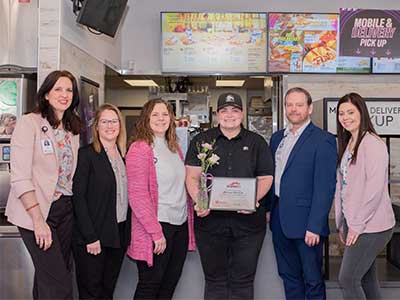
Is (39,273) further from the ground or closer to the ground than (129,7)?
closer to the ground

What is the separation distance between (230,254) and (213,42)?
2.67 m

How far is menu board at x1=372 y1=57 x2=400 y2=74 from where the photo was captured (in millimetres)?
4680

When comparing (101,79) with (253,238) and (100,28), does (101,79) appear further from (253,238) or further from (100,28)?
(253,238)

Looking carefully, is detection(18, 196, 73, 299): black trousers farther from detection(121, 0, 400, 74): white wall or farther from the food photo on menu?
the food photo on menu

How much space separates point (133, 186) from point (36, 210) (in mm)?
536

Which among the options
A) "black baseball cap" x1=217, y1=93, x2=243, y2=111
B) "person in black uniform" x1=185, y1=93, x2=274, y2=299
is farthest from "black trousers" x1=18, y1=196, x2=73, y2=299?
"black baseball cap" x1=217, y1=93, x2=243, y2=111

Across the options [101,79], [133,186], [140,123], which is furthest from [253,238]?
[101,79]

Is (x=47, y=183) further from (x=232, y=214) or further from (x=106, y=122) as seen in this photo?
(x=232, y=214)

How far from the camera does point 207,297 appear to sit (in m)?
2.69

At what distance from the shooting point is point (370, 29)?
4.61m

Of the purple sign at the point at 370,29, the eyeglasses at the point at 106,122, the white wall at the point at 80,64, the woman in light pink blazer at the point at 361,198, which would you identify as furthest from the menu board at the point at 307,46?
the eyeglasses at the point at 106,122

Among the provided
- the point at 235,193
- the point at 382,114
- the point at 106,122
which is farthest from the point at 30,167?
the point at 382,114

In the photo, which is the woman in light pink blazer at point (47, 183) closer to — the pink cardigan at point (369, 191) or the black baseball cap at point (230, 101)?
the black baseball cap at point (230, 101)

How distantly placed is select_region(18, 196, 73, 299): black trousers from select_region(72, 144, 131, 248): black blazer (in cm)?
7
